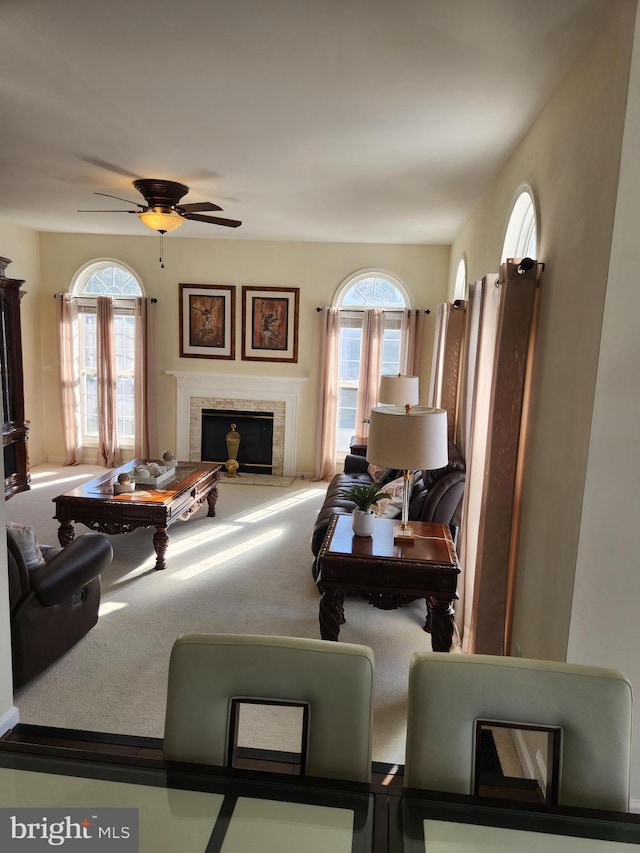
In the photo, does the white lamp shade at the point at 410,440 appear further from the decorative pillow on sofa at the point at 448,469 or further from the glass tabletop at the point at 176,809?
the glass tabletop at the point at 176,809

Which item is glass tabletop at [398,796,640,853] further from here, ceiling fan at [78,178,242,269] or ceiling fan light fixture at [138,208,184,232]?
ceiling fan light fixture at [138,208,184,232]

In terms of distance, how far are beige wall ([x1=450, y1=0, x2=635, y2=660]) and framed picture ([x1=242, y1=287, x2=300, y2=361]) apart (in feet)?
15.0

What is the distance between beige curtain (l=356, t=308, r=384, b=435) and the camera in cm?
703

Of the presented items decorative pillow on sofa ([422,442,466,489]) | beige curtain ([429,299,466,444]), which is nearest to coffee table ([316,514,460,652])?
decorative pillow on sofa ([422,442,466,489])

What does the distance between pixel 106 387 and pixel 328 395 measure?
2890 millimetres

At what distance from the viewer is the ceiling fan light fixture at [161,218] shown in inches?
169

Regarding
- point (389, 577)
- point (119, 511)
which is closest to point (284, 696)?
point (389, 577)

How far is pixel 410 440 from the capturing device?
114 inches

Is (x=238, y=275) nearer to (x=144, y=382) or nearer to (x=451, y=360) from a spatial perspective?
(x=144, y=382)

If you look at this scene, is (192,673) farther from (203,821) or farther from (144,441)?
(144,441)

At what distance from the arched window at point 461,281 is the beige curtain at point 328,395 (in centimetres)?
162

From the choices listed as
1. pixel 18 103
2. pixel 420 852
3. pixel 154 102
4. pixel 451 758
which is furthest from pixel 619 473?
pixel 18 103

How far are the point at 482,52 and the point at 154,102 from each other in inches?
61.9

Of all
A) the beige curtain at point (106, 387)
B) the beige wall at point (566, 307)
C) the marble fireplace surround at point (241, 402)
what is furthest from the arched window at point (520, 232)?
the beige curtain at point (106, 387)
